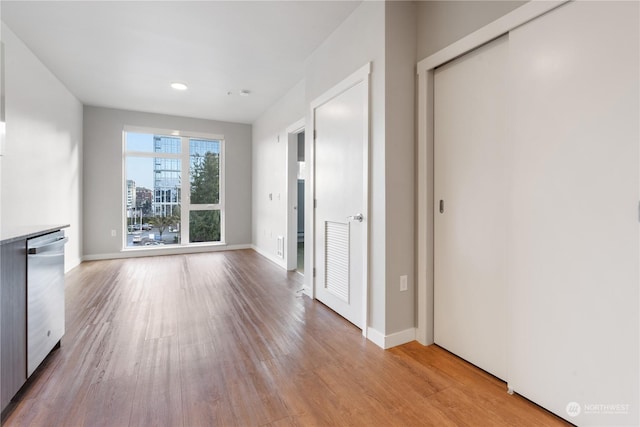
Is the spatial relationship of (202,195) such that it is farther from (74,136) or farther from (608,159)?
(608,159)

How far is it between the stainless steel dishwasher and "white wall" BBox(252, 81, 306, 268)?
278 centimetres

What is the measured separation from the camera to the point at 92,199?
Result: 16.5 feet

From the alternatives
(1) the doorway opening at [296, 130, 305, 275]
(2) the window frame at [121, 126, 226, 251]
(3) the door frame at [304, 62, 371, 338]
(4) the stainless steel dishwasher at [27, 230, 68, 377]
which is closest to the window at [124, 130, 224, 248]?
(2) the window frame at [121, 126, 226, 251]

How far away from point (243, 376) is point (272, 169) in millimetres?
3708

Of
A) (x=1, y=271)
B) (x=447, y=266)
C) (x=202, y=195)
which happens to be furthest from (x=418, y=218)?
(x=202, y=195)

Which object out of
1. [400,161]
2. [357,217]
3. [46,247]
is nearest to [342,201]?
[357,217]

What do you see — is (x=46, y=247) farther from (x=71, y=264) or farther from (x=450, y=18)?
(x=71, y=264)

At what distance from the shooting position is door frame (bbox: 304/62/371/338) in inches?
89.0

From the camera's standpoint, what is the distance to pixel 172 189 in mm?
5668

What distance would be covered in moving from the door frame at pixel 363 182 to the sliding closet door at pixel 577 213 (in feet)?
3.12

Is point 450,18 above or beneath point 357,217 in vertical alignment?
above

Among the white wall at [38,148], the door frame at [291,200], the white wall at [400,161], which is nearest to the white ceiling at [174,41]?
the white wall at [38,148]

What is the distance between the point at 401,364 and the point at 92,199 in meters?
5.57

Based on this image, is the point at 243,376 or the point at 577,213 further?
the point at 243,376
